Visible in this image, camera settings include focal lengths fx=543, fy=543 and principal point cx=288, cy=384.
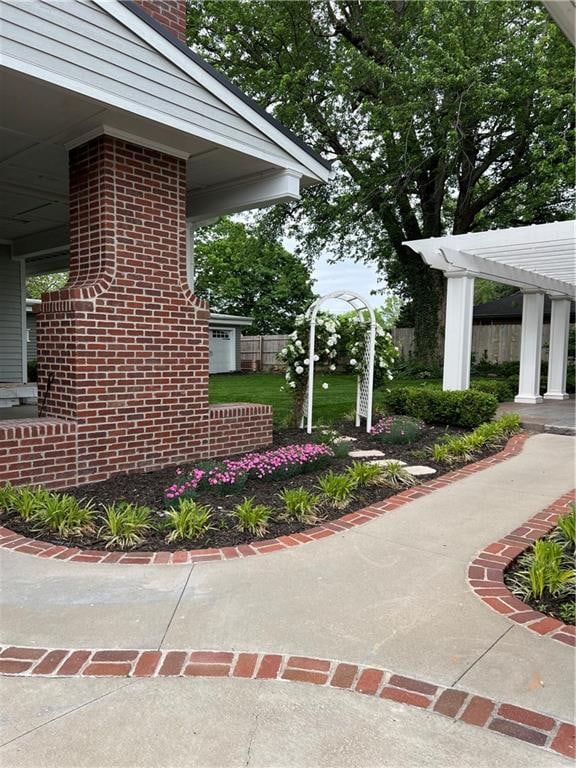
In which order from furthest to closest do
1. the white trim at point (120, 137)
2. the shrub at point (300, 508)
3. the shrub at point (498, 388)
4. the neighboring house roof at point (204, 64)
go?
the shrub at point (498, 388)
the white trim at point (120, 137)
the neighboring house roof at point (204, 64)
the shrub at point (300, 508)

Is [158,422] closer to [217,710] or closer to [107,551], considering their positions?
[107,551]

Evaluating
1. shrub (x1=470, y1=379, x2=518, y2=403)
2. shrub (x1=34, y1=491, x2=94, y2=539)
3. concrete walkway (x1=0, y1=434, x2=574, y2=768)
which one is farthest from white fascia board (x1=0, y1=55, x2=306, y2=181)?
shrub (x1=470, y1=379, x2=518, y2=403)

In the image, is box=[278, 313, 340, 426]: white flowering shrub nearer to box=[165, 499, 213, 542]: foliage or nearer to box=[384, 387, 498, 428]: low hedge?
box=[384, 387, 498, 428]: low hedge

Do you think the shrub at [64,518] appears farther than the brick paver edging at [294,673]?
Yes

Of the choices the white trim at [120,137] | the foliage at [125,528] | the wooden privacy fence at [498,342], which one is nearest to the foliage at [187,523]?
the foliage at [125,528]

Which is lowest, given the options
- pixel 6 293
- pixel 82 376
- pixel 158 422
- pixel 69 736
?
pixel 69 736

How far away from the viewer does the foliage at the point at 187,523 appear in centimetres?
353

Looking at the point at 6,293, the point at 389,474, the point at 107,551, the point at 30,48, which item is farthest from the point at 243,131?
the point at 6,293

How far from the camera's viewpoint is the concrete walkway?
69.4 inches

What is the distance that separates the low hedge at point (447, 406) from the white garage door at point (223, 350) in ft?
51.2

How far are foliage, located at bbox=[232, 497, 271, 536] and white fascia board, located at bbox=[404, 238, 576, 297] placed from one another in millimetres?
6058

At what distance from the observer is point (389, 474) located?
5102 mm

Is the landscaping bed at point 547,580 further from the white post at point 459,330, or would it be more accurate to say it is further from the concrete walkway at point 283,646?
the white post at point 459,330

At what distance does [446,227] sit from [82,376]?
1800cm
